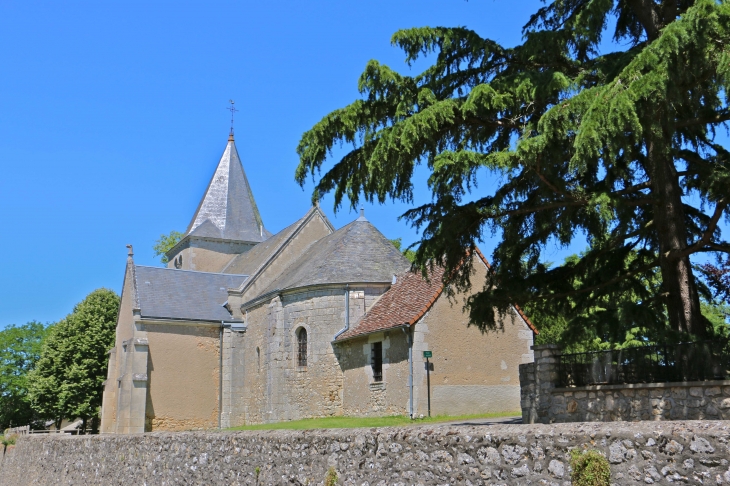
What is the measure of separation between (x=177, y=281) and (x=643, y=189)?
76.3 ft

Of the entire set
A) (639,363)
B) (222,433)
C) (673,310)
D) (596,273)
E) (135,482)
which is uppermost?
(596,273)

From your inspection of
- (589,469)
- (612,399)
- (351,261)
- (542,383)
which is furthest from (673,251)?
(351,261)

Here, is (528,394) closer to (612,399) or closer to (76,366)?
(612,399)

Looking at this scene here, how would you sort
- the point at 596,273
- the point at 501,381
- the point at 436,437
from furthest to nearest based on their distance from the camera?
the point at 501,381
the point at 596,273
the point at 436,437

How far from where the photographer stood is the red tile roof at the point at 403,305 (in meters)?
20.3

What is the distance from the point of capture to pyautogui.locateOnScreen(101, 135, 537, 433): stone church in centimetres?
2048

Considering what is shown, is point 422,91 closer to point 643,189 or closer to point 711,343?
point 643,189

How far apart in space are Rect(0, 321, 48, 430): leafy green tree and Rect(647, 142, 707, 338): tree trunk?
4411 cm

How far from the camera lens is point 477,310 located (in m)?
12.1

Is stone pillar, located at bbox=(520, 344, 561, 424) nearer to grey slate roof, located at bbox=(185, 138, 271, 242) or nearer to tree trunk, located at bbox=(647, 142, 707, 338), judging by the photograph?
tree trunk, located at bbox=(647, 142, 707, 338)

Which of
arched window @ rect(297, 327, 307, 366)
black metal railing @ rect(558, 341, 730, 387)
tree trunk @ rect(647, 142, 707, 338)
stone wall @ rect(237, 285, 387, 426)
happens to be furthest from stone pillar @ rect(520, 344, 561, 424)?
arched window @ rect(297, 327, 307, 366)

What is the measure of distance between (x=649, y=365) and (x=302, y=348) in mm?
15671

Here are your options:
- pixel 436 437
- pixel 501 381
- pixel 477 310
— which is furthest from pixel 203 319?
pixel 436 437

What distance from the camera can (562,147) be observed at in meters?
9.30
